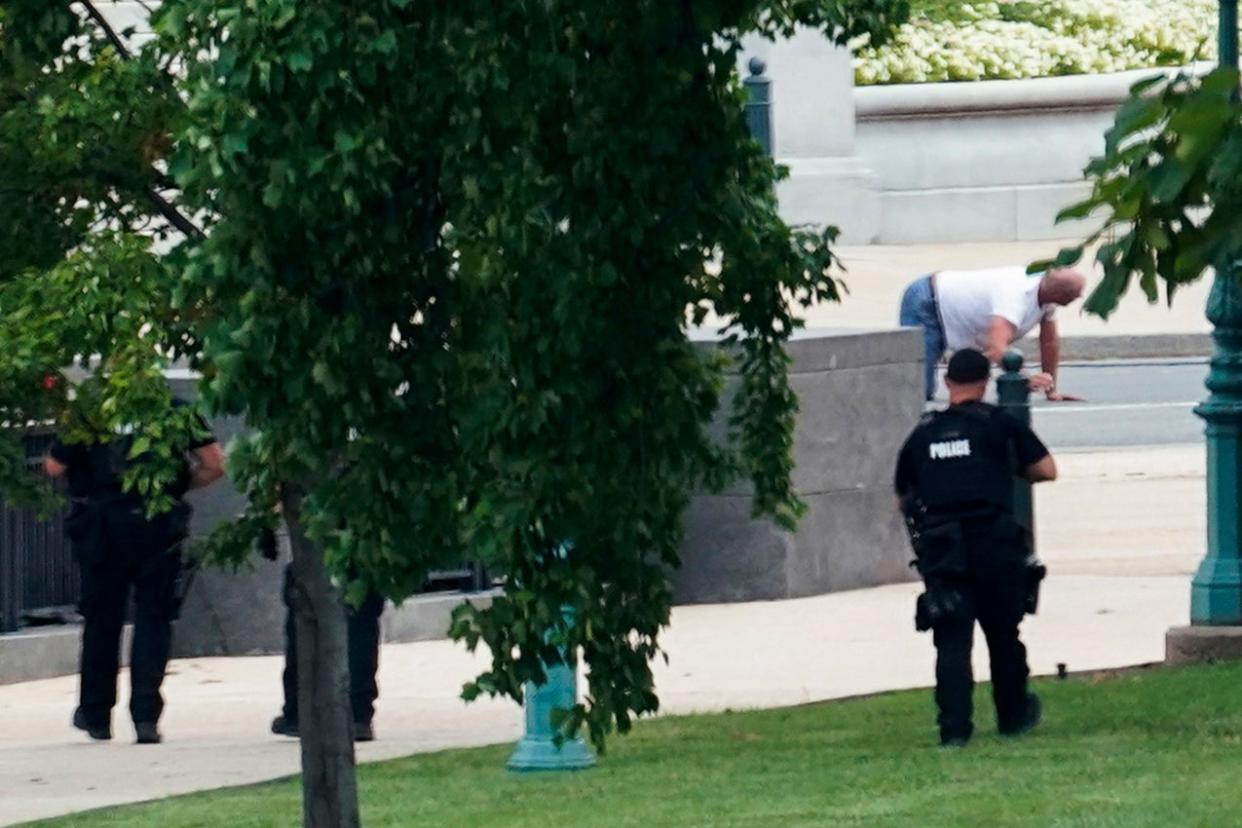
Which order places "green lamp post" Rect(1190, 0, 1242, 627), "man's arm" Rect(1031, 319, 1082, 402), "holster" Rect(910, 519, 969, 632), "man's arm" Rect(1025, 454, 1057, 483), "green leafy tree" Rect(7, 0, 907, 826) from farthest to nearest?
"man's arm" Rect(1031, 319, 1082, 402), "green lamp post" Rect(1190, 0, 1242, 627), "man's arm" Rect(1025, 454, 1057, 483), "holster" Rect(910, 519, 969, 632), "green leafy tree" Rect(7, 0, 907, 826)

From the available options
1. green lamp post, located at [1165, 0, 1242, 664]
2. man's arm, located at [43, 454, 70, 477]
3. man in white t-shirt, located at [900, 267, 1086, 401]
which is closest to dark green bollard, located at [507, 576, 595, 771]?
man's arm, located at [43, 454, 70, 477]

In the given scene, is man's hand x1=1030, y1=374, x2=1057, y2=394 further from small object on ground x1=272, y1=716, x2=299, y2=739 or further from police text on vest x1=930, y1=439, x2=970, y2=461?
police text on vest x1=930, y1=439, x2=970, y2=461

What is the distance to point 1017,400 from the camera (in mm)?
12109

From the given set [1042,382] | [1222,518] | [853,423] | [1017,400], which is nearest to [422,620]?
[853,423]

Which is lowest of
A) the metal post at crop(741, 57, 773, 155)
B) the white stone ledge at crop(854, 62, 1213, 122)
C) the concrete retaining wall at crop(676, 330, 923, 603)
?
the concrete retaining wall at crop(676, 330, 923, 603)

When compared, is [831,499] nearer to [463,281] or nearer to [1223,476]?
[1223,476]

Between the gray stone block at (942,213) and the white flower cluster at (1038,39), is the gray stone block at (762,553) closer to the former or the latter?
the gray stone block at (942,213)

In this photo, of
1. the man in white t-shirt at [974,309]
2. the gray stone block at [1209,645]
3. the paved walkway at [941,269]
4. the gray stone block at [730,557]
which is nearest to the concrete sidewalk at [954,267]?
the paved walkway at [941,269]

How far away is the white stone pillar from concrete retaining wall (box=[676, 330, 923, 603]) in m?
13.5

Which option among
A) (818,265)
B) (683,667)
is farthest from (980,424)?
(683,667)

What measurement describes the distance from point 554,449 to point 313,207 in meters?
0.75

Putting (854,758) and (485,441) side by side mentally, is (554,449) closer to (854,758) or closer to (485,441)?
(485,441)

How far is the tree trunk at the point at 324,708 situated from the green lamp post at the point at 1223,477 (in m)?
4.99

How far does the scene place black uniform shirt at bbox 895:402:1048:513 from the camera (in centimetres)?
975
